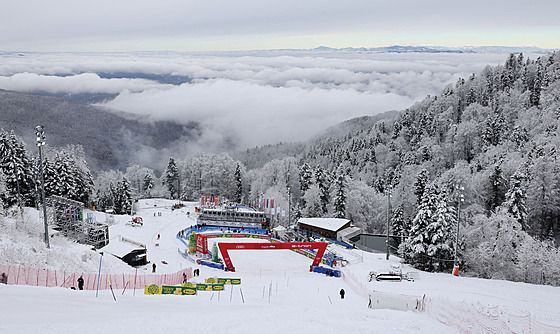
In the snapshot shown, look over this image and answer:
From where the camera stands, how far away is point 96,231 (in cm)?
3856

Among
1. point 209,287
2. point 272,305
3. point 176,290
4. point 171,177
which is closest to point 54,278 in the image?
point 176,290

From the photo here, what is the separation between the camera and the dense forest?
36.4m

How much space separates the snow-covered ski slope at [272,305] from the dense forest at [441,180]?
26.8 ft

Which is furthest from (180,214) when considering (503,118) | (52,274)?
(503,118)

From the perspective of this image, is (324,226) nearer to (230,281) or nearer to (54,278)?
(230,281)

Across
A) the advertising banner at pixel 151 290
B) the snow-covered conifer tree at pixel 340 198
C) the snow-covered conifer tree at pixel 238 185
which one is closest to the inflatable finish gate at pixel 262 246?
the advertising banner at pixel 151 290

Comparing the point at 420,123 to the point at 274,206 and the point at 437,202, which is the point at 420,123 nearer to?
the point at 274,206

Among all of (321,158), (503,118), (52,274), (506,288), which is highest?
(503,118)

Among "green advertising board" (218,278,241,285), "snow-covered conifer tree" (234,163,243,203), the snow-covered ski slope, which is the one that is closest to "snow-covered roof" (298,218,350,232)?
the snow-covered ski slope

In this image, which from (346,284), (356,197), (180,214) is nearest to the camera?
(346,284)

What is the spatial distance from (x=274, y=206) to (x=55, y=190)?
1335 inches

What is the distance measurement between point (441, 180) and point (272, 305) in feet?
192

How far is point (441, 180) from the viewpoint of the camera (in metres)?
69.2

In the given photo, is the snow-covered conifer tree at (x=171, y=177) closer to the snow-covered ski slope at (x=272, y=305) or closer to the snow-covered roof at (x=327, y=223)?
the snow-covered roof at (x=327, y=223)
